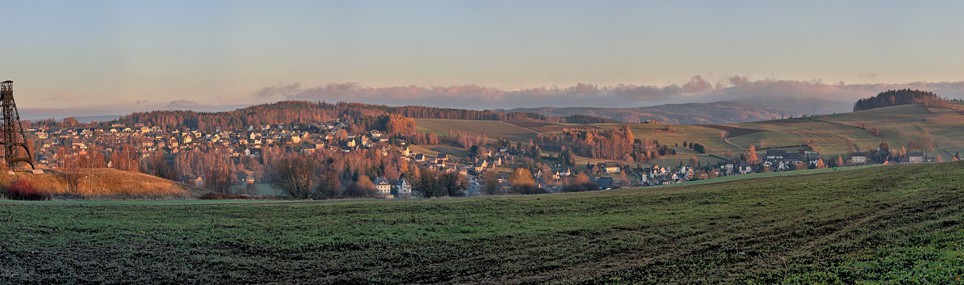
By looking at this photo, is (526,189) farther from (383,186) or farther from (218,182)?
(218,182)

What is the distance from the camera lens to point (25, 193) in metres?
59.8

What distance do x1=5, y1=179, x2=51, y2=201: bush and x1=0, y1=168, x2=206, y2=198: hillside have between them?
122 inches

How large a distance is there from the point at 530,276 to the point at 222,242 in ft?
50.6

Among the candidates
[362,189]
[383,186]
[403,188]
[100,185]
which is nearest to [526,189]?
[362,189]

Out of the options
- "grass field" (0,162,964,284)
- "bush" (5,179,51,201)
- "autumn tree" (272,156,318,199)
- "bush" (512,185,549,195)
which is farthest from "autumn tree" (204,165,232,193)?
"grass field" (0,162,964,284)

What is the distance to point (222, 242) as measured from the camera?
3428 cm

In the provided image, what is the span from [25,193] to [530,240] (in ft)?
146

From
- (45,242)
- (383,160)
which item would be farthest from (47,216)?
(383,160)

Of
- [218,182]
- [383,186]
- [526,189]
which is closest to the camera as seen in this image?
[218,182]

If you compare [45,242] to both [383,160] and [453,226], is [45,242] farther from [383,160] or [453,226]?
[383,160]

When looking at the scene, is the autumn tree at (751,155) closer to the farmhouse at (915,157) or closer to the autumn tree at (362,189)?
the farmhouse at (915,157)

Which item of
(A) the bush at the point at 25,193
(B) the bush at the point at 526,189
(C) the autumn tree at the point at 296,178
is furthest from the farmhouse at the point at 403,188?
(A) the bush at the point at 25,193

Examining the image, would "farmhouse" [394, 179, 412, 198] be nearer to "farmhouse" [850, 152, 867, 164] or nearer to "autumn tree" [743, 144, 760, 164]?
"autumn tree" [743, 144, 760, 164]

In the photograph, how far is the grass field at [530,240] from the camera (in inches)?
898
